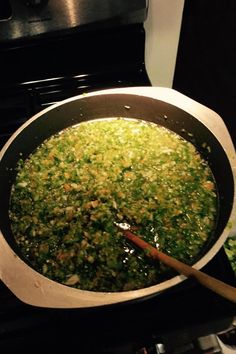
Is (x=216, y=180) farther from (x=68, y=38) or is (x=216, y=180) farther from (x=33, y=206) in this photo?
(x=68, y=38)

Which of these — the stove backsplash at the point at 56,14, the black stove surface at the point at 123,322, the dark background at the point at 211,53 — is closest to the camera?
the black stove surface at the point at 123,322

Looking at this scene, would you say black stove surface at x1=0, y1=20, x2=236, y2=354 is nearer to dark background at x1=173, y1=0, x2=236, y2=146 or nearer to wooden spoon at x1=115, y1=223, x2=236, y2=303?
wooden spoon at x1=115, y1=223, x2=236, y2=303

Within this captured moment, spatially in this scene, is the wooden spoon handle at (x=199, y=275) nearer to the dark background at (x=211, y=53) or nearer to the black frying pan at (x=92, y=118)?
the black frying pan at (x=92, y=118)

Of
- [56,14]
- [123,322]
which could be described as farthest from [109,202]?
[56,14]

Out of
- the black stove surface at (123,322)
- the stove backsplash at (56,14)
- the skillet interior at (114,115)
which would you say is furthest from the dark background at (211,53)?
the black stove surface at (123,322)

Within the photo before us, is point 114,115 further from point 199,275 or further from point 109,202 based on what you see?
point 199,275

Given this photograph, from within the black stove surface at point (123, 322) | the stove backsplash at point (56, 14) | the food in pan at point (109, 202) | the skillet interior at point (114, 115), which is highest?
the stove backsplash at point (56, 14)

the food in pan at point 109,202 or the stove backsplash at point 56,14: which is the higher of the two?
the stove backsplash at point 56,14

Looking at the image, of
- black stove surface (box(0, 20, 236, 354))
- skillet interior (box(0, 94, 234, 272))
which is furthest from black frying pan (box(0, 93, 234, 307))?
black stove surface (box(0, 20, 236, 354))
